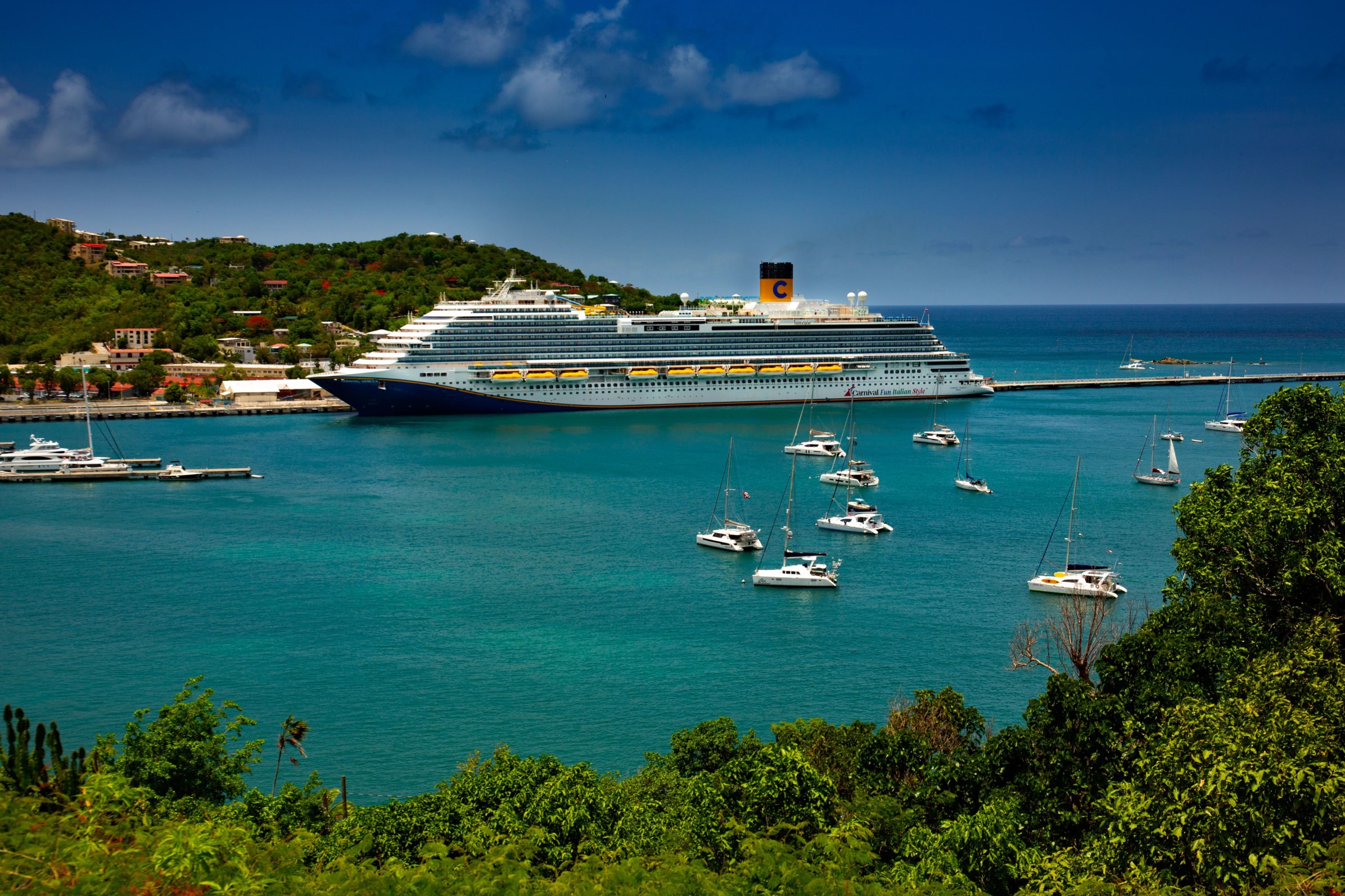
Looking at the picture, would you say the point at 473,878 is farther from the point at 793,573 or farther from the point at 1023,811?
the point at 793,573

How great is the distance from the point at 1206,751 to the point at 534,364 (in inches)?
2003

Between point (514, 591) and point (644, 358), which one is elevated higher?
point (644, 358)

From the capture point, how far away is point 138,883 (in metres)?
7.04

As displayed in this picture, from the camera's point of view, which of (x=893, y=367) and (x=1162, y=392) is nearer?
(x=893, y=367)

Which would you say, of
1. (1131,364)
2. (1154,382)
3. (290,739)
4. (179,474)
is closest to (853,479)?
(179,474)

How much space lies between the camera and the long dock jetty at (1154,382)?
73.9 m

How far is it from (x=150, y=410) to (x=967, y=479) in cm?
4366

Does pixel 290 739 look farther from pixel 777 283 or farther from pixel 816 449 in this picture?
pixel 777 283

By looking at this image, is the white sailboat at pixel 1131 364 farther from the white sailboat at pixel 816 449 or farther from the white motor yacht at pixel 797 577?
the white motor yacht at pixel 797 577

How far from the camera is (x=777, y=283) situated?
226ft

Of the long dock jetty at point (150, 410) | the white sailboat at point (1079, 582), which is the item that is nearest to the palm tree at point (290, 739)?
the white sailboat at point (1079, 582)

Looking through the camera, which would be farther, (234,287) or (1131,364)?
(1131,364)

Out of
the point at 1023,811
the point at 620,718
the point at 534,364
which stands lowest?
the point at 620,718

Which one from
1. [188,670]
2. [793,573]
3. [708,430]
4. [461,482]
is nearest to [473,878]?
[188,670]
